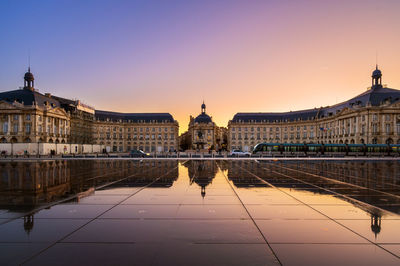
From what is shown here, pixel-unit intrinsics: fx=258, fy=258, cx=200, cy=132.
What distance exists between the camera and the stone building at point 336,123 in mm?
94375

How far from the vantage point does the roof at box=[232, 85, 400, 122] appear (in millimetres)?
96938

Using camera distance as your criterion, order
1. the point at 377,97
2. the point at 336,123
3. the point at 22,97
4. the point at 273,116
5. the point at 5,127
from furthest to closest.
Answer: the point at 273,116, the point at 336,123, the point at 377,97, the point at 22,97, the point at 5,127

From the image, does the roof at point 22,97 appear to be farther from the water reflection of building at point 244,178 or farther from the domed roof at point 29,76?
the water reflection of building at point 244,178

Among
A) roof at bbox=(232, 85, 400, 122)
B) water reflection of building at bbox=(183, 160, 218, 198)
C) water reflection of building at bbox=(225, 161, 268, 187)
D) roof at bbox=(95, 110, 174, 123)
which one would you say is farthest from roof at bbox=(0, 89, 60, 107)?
roof at bbox=(232, 85, 400, 122)

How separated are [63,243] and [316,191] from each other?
14.6 metres

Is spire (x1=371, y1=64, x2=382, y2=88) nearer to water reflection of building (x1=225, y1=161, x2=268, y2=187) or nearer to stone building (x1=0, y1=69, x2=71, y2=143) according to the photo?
water reflection of building (x1=225, y1=161, x2=268, y2=187)

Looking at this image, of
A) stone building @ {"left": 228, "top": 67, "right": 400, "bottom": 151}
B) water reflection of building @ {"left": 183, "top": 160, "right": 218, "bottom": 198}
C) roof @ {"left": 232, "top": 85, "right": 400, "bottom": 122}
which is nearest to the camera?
water reflection of building @ {"left": 183, "top": 160, "right": 218, "bottom": 198}

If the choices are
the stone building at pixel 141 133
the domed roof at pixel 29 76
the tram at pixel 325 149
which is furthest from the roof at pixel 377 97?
the domed roof at pixel 29 76

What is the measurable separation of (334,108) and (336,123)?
36.6 feet

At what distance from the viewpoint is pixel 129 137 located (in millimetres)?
150375

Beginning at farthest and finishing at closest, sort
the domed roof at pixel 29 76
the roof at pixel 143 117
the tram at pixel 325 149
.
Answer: the roof at pixel 143 117, the domed roof at pixel 29 76, the tram at pixel 325 149

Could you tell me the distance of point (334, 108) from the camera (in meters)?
123

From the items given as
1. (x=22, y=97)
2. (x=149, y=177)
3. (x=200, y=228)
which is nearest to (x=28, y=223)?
(x=200, y=228)

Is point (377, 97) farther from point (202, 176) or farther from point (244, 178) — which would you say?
point (202, 176)
